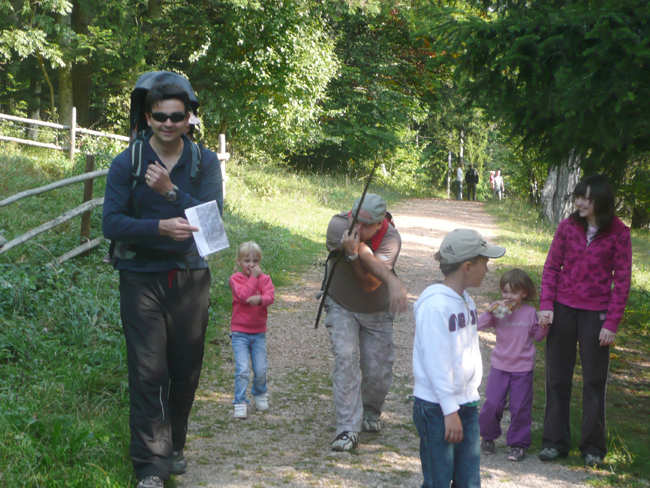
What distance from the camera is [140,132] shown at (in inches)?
147

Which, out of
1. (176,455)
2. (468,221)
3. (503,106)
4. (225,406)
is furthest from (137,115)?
(468,221)

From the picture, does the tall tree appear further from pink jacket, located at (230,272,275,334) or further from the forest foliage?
pink jacket, located at (230,272,275,334)

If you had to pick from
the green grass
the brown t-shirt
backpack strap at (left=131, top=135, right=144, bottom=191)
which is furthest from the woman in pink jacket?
backpack strap at (left=131, top=135, right=144, bottom=191)

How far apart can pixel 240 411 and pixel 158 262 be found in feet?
6.78

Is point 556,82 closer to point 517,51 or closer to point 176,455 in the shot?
point 517,51

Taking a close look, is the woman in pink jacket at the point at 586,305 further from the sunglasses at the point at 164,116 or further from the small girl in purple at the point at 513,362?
the sunglasses at the point at 164,116

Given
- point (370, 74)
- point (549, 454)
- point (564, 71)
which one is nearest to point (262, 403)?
point (549, 454)

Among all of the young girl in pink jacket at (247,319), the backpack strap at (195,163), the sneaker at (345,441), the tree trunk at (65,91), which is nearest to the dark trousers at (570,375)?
the sneaker at (345,441)

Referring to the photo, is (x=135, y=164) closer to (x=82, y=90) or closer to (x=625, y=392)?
(x=625, y=392)

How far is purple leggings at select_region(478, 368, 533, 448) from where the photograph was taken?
4.75 metres

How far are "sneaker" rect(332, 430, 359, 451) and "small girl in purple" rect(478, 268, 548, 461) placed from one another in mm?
908

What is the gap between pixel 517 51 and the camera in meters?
5.24

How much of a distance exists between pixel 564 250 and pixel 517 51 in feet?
5.25

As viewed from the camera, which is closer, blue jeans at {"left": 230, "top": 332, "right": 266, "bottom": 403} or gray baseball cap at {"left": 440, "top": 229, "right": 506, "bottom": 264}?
gray baseball cap at {"left": 440, "top": 229, "right": 506, "bottom": 264}
